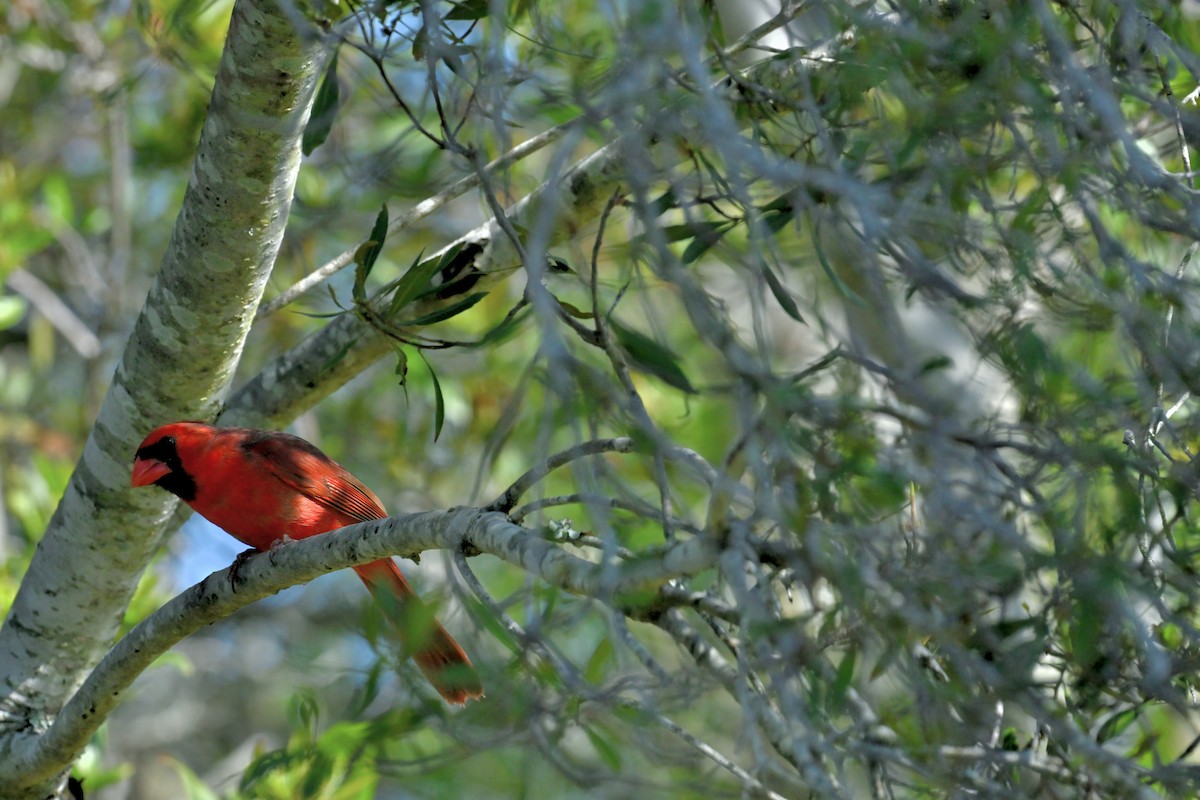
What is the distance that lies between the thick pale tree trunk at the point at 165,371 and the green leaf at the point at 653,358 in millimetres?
1015

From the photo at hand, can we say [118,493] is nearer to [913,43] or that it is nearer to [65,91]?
[913,43]

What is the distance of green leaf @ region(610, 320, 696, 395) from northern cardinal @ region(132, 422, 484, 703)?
1637 mm

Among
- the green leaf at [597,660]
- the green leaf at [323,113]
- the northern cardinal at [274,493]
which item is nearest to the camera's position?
the green leaf at [597,660]

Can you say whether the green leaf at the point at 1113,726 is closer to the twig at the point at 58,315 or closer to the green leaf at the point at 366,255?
the green leaf at the point at 366,255

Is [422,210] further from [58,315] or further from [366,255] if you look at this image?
[58,315]

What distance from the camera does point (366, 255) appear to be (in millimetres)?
2816

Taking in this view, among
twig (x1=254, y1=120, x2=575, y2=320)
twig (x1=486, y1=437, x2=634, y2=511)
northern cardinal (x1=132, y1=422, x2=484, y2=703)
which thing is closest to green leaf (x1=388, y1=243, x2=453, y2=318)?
twig (x1=254, y1=120, x2=575, y2=320)

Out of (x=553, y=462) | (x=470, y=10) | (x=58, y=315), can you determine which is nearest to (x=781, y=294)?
(x=553, y=462)

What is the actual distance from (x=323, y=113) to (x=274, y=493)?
1.35 m

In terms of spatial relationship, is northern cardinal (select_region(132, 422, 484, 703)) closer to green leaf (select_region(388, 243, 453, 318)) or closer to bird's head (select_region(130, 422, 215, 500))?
Answer: bird's head (select_region(130, 422, 215, 500))

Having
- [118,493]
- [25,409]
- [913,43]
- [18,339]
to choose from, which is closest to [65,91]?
[25,409]

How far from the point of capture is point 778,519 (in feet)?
4.63

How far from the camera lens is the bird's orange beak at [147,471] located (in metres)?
3.26

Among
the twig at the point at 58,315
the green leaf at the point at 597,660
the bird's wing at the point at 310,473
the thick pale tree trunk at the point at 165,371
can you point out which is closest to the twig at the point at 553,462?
the green leaf at the point at 597,660
